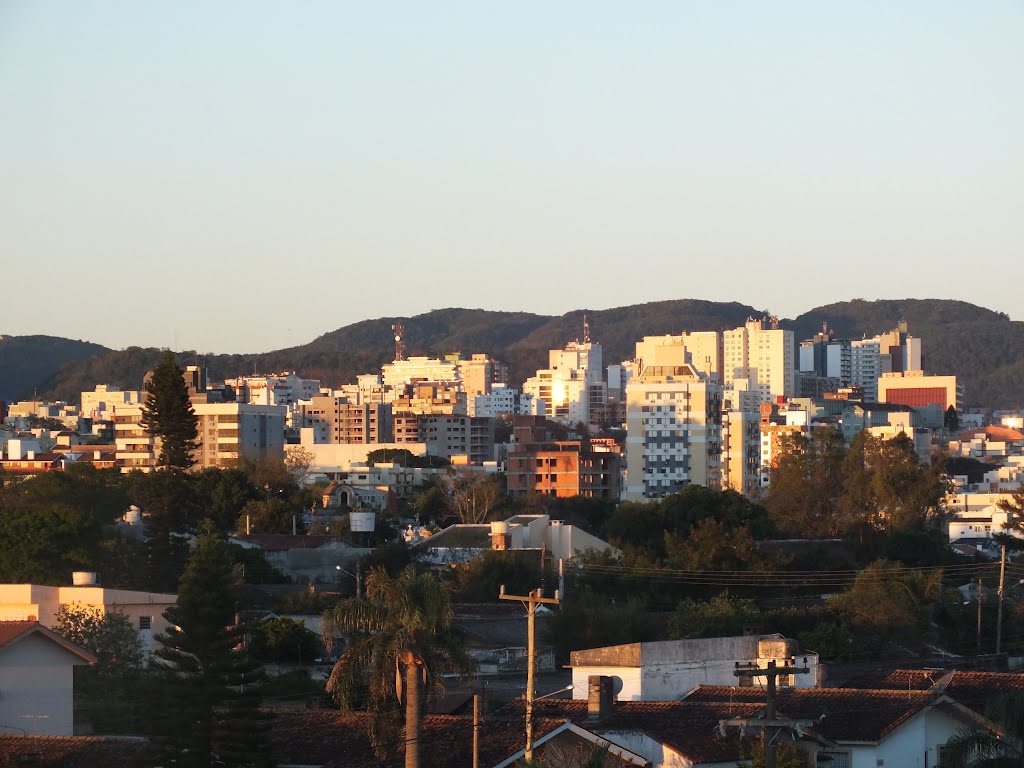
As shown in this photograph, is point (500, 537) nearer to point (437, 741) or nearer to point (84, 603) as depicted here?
point (84, 603)

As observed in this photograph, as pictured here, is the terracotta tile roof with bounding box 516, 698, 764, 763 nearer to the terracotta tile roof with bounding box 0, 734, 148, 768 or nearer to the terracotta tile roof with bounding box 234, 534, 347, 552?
the terracotta tile roof with bounding box 0, 734, 148, 768

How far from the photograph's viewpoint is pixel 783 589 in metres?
55.1

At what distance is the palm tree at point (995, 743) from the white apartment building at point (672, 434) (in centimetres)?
9345

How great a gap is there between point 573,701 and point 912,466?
48.5 m

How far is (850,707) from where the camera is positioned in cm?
2406

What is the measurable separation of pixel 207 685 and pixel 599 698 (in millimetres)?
5508

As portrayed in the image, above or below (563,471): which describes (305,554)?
below

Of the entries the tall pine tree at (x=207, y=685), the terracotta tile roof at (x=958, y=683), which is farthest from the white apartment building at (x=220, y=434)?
the terracotta tile roof at (x=958, y=683)

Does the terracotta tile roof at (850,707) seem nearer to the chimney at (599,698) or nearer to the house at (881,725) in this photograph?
the house at (881,725)

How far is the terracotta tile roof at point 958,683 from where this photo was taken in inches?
988

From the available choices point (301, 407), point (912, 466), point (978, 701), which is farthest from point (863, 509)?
point (301, 407)

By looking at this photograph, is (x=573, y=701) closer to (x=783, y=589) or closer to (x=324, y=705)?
(x=324, y=705)

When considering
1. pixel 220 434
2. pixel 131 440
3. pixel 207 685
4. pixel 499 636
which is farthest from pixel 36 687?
pixel 131 440

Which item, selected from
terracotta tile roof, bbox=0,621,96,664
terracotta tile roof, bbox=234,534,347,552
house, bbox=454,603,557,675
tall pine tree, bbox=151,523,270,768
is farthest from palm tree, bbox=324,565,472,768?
terracotta tile roof, bbox=234,534,347,552
